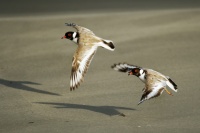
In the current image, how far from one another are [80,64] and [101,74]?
89 centimetres

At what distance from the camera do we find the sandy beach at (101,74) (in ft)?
21.3

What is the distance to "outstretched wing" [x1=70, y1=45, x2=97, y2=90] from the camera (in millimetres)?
7457

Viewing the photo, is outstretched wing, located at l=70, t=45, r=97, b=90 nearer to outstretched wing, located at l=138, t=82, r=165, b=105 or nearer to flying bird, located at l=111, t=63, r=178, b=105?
flying bird, located at l=111, t=63, r=178, b=105

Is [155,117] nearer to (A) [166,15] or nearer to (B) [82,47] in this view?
(B) [82,47]

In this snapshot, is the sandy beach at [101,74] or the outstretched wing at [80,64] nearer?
the sandy beach at [101,74]

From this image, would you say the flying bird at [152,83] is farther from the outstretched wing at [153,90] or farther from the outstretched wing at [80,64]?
the outstretched wing at [80,64]

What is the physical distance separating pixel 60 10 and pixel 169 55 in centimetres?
341

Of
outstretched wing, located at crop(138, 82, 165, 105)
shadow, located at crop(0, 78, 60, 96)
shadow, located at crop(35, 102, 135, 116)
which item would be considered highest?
outstretched wing, located at crop(138, 82, 165, 105)

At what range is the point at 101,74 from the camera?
845 cm

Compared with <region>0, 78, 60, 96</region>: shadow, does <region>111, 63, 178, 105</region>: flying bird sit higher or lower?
higher

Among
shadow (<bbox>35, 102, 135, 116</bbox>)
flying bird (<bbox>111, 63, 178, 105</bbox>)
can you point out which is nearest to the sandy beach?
Result: shadow (<bbox>35, 102, 135, 116</bbox>)

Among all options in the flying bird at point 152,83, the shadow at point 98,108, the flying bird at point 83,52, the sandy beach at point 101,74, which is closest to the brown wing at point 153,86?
the flying bird at point 152,83

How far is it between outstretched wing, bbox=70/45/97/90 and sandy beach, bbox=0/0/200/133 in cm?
22

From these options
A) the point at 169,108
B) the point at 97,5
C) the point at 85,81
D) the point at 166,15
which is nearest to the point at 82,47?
the point at 85,81
